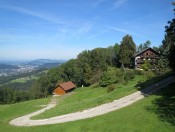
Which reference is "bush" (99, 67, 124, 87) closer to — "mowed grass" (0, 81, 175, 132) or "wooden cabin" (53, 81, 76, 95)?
"wooden cabin" (53, 81, 76, 95)

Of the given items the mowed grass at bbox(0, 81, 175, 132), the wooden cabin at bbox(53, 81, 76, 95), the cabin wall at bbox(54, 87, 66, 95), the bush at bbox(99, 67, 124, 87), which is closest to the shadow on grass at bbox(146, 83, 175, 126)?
the mowed grass at bbox(0, 81, 175, 132)

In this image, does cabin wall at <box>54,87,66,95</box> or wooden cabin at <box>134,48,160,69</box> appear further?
wooden cabin at <box>134,48,160,69</box>

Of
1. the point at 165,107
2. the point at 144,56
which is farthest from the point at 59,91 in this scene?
the point at 165,107

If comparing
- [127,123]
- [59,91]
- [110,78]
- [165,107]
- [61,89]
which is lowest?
[59,91]

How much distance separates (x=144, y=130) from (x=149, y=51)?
6943cm

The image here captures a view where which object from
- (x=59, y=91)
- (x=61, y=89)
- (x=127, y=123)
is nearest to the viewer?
(x=127, y=123)

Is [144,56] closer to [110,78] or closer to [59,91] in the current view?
[110,78]

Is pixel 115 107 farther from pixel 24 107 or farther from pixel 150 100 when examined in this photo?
pixel 24 107

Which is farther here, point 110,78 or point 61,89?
point 61,89

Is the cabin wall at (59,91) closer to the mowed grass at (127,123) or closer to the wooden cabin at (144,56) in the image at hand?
the wooden cabin at (144,56)

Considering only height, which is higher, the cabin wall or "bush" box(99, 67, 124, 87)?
"bush" box(99, 67, 124, 87)

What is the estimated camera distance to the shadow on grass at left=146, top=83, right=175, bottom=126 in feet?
67.5

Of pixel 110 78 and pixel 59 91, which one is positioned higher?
pixel 110 78

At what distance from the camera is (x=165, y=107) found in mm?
23766
